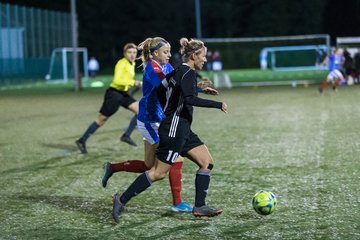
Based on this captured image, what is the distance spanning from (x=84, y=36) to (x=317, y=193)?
67.9 meters

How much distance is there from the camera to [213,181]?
9.05m

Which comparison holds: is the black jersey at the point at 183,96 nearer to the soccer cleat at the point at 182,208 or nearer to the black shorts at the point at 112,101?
the soccer cleat at the point at 182,208

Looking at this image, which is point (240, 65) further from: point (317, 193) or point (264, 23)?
point (317, 193)

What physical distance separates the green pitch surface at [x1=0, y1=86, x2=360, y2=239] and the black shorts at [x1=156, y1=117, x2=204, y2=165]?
0.64 m

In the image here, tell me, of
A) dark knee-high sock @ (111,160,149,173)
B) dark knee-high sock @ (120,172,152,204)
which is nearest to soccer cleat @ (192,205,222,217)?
dark knee-high sock @ (120,172,152,204)

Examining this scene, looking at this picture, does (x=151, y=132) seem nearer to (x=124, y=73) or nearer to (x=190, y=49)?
(x=190, y=49)

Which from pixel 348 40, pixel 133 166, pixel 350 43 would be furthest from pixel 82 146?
pixel 350 43

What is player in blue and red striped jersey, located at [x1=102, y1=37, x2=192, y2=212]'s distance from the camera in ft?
22.6

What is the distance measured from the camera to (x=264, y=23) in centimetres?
8350

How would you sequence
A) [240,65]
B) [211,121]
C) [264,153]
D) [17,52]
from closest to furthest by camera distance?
[264,153]
[211,121]
[17,52]
[240,65]

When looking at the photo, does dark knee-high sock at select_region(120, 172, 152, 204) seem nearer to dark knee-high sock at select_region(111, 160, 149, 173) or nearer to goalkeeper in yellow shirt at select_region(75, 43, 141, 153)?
dark knee-high sock at select_region(111, 160, 149, 173)

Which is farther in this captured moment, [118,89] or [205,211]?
[118,89]

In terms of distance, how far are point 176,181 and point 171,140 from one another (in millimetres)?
736

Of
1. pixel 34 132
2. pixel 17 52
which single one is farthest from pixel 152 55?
pixel 17 52
